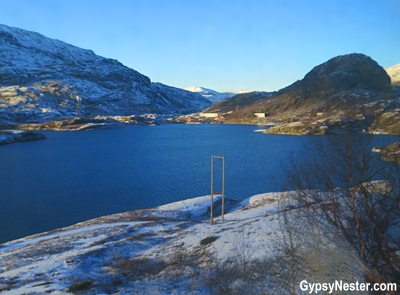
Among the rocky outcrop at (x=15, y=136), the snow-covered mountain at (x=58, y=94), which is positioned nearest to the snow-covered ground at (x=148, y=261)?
the rocky outcrop at (x=15, y=136)

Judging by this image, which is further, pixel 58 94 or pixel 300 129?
pixel 58 94

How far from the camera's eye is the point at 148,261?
11953 mm

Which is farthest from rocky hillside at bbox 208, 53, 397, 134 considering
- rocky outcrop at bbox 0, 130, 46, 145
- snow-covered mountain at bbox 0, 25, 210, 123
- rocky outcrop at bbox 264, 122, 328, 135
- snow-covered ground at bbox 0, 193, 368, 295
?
snow-covered ground at bbox 0, 193, 368, 295

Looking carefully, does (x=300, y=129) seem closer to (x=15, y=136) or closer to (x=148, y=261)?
(x=15, y=136)

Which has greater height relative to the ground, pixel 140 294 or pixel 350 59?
pixel 350 59

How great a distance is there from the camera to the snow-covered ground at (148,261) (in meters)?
8.97

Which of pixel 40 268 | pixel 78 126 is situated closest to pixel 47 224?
pixel 40 268

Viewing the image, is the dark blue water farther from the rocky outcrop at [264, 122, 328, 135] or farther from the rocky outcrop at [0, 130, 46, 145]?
the rocky outcrop at [264, 122, 328, 135]

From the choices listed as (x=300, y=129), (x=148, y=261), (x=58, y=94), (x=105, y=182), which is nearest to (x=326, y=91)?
(x=300, y=129)

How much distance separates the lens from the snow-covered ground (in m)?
8.97

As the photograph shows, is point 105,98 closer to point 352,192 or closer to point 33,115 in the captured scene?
point 33,115

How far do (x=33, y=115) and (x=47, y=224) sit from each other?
120924 millimetres

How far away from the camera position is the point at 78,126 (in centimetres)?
12269

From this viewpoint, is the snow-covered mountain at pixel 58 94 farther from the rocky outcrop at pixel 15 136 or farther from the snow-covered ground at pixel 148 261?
the snow-covered ground at pixel 148 261
